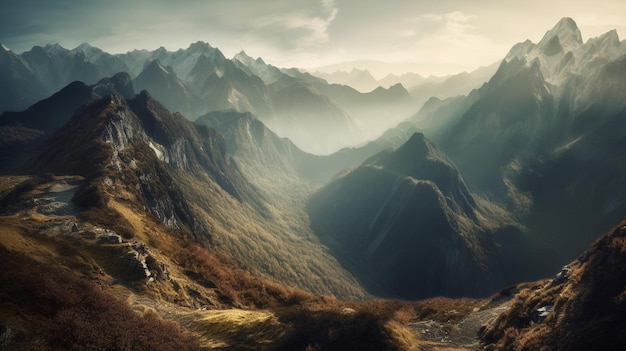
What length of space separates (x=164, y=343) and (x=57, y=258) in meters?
18.2

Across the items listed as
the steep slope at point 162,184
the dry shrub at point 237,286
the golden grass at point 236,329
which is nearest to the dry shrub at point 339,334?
the golden grass at point 236,329

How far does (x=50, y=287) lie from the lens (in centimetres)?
2434

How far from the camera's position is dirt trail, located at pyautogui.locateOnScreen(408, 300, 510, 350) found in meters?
34.8

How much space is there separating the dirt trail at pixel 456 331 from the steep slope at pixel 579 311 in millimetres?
2385

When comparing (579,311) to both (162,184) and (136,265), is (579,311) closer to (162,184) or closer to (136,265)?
(136,265)

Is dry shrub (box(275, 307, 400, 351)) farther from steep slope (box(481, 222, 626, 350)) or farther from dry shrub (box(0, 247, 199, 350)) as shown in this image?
steep slope (box(481, 222, 626, 350))

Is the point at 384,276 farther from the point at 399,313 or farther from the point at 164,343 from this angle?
the point at 164,343

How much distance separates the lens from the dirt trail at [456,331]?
114 feet

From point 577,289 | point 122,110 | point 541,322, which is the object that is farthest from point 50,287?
point 122,110

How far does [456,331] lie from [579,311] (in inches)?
591

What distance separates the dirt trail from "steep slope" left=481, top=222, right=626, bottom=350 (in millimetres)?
2385

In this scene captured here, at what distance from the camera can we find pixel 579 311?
27.3 meters

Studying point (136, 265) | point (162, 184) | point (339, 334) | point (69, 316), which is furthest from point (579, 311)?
point (162, 184)

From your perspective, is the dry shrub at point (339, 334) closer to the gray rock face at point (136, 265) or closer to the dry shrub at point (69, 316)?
the dry shrub at point (69, 316)
